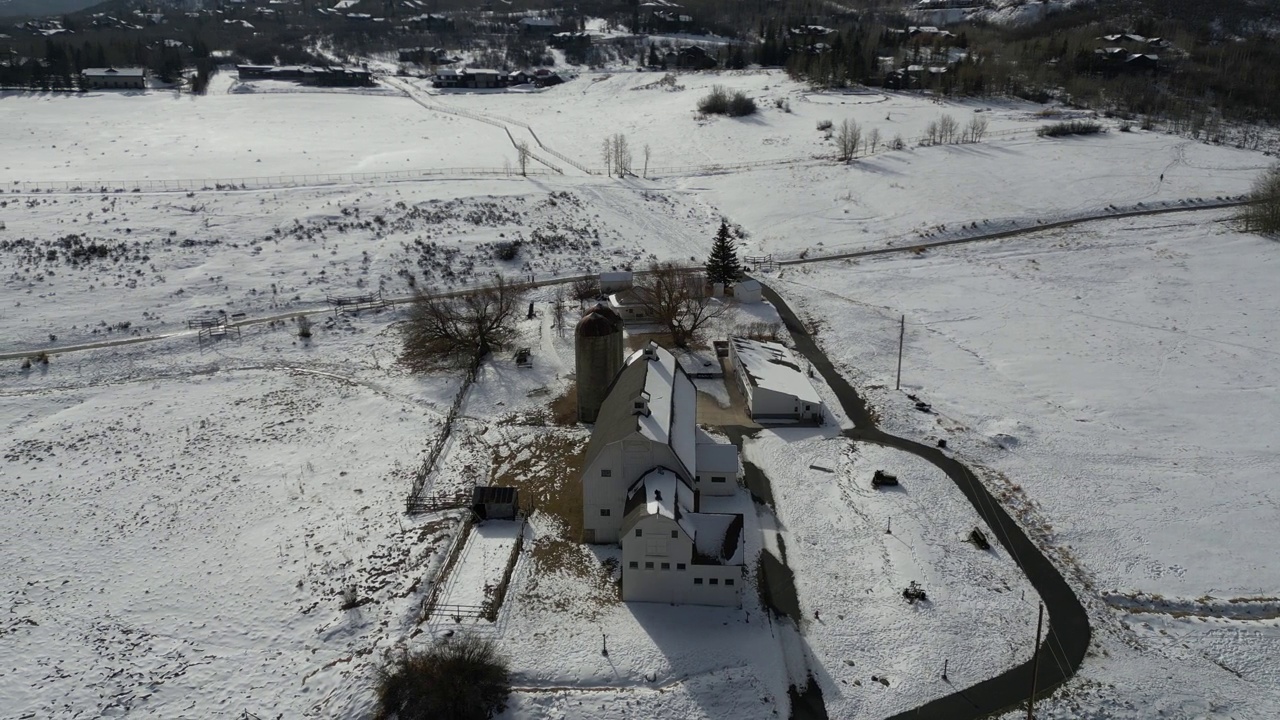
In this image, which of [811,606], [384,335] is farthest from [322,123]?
[811,606]

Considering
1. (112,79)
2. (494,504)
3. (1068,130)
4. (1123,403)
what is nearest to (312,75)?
(112,79)

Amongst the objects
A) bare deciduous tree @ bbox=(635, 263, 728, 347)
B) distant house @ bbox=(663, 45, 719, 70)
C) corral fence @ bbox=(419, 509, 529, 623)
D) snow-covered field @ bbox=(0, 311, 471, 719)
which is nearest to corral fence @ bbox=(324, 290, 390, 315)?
snow-covered field @ bbox=(0, 311, 471, 719)

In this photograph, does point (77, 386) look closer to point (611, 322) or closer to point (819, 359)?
point (611, 322)

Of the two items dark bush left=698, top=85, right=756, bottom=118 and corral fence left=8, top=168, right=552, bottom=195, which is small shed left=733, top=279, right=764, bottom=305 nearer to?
corral fence left=8, top=168, right=552, bottom=195

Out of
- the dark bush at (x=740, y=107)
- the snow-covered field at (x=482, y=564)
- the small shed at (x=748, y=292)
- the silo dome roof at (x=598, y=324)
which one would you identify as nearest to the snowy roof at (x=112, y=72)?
the dark bush at (x=740, y=107)

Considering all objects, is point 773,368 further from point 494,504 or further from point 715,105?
point 715,105
